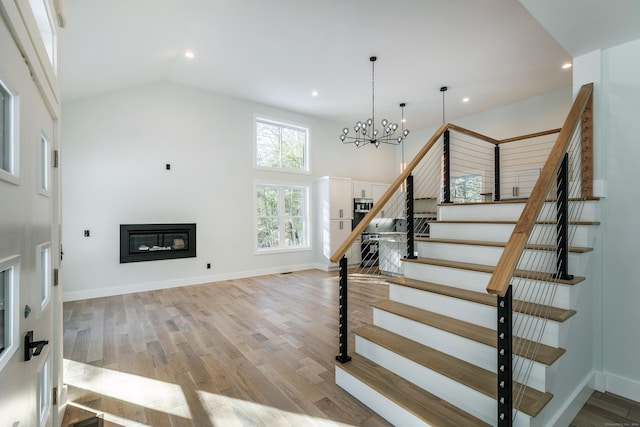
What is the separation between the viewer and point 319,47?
4.30 meters

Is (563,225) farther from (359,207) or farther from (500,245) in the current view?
(359,207)

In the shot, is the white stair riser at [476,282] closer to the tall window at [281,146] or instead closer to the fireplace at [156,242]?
the fireplace at [156,242]

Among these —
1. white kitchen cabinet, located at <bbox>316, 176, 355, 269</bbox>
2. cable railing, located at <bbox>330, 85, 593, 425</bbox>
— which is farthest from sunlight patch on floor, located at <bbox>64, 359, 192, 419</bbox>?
white kitchen cabinet, located at <bbox>316, 176, 355, 269</bbox>

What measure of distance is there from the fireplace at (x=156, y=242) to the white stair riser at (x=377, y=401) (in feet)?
14.3

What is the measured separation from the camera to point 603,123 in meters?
2.25

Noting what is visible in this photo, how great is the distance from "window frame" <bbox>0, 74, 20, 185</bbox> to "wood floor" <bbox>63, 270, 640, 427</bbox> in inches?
67.9

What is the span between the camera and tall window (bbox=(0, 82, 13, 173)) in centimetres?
98

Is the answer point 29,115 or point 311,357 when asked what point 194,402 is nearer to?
point 311,357

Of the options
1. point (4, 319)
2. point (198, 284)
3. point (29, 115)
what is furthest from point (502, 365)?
point (198, 284)

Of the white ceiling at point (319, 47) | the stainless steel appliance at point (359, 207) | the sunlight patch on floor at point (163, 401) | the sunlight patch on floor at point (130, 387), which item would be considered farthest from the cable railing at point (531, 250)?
the stainless steel appliance at point (359, 207)

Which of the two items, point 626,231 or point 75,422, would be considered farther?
point 626,231

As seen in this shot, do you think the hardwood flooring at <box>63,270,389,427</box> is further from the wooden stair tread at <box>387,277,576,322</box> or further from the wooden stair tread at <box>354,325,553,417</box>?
the wooden stair tread at <box>387,277,576,322</box>

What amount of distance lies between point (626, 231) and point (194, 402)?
344 cm

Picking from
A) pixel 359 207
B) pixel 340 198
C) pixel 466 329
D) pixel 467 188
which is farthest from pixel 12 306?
pixel 467 188
